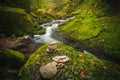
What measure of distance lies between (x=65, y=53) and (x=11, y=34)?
1147 cm

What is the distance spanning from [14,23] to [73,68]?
13397 mm

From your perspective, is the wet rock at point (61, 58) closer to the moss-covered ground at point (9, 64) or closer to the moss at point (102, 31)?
the moss-covered ground at point (9, 64)

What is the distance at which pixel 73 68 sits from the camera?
33.2ft

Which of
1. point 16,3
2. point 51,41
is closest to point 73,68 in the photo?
point 51,41

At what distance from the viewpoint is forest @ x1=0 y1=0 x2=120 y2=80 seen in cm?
1020

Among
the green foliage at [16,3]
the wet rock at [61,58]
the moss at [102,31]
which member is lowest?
the moss at [102,31]

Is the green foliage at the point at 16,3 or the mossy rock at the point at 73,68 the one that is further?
the green foliage at the point at 16,3

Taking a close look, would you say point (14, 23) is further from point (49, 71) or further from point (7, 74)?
point (49, 71)

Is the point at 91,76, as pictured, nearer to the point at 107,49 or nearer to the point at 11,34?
the point at 107,49

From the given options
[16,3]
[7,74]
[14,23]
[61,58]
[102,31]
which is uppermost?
[16,3]

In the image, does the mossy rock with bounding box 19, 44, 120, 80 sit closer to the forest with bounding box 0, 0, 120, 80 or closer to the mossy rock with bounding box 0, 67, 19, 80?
the forest with bounding box 0, 0, 120, 80

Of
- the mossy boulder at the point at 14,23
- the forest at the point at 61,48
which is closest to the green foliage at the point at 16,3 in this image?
the forest at the point at 61,48

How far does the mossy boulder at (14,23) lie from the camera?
20341mm

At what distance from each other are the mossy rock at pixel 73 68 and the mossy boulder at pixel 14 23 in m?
10.3
